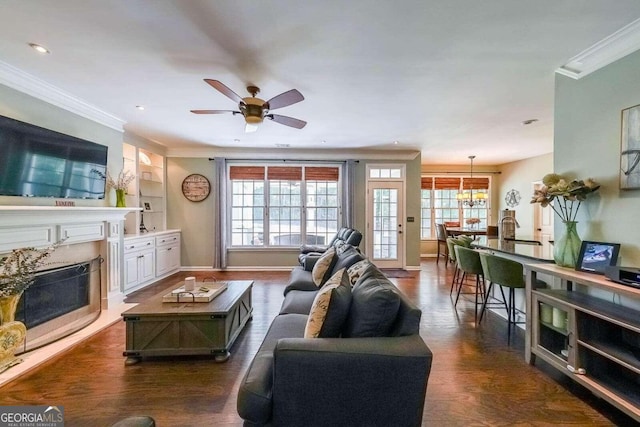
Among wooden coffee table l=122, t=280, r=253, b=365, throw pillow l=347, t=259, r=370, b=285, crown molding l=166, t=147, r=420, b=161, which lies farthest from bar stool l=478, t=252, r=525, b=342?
crown molding l=166, t=147, r=420, b=161

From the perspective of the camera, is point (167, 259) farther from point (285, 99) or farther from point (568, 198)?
point (568, 198)

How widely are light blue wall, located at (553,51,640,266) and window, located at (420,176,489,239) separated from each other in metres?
5.68

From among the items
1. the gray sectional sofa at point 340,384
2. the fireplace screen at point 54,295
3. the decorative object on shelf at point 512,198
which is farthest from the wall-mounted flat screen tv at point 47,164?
the decorative object on shelf at point 512,198

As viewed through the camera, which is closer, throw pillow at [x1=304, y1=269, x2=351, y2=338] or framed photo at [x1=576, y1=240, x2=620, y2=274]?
throw pillow at [x1=304, y1=269, x2=351, y2=338]

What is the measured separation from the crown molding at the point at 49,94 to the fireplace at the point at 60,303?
6.10ft

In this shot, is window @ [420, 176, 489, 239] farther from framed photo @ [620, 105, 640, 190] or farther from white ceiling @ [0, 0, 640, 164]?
framed photo @ [620, 105, 640, 190]

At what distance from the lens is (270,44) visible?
230cm

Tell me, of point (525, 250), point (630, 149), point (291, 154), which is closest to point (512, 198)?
point (525, 250)

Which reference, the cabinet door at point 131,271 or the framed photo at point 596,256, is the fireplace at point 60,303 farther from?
the framed photo at point 596,256

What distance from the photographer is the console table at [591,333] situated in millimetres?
1849

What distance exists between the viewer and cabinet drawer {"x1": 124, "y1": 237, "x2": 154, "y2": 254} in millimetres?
4480

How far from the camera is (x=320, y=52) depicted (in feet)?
7.92

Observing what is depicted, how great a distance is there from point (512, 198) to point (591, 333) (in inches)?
265

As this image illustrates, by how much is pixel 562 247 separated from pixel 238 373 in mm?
2957
